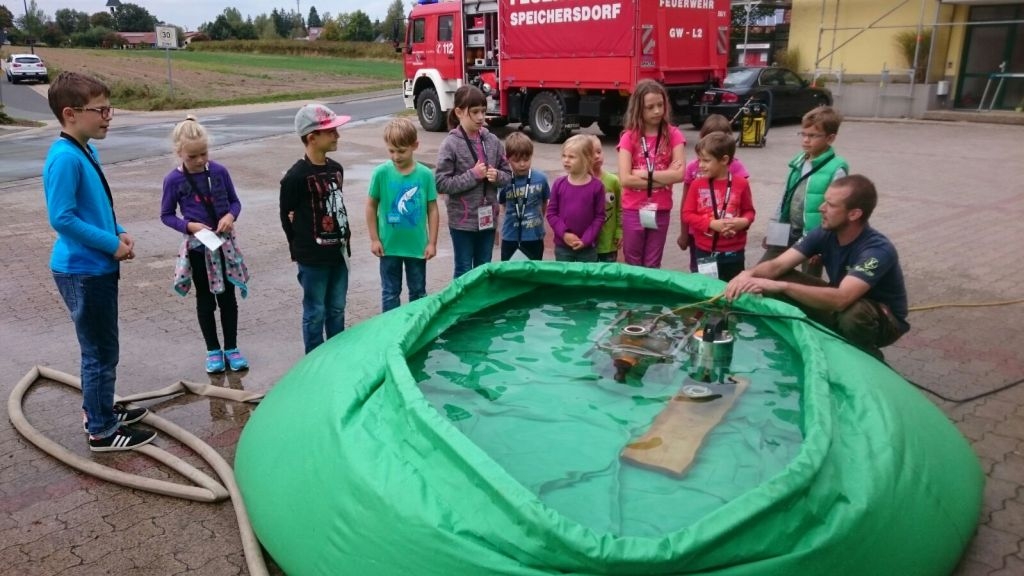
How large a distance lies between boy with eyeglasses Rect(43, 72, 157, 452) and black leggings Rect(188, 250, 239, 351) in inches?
27.3

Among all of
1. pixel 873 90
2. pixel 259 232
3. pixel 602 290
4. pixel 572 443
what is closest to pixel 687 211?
pixel 602 290

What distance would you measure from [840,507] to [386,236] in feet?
10.2

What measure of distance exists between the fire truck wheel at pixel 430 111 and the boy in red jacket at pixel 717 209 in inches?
583

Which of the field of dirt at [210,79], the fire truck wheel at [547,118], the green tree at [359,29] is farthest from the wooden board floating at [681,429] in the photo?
the green tree at [359,29]

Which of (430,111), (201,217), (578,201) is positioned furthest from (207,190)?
(430,111)

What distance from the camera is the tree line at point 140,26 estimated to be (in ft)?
305

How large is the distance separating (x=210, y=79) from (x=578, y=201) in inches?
1669

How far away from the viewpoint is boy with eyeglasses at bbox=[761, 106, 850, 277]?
4.65 m

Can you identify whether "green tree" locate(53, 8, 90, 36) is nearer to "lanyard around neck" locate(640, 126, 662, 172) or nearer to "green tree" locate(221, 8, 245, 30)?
"green tree" locate(221, 8, 245, 30)

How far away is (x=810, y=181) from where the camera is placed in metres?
4.71

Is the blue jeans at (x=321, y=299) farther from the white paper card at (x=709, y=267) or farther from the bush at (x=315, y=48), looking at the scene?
A: the bush at (x=315, y=48)

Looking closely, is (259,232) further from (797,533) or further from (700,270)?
(797,533)

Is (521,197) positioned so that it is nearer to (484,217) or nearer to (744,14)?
(484,217)

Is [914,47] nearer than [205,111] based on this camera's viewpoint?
Yes
